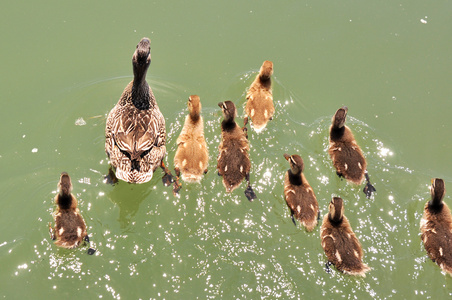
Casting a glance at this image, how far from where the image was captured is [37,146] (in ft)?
18.6

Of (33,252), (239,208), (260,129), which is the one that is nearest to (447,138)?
(260,129)

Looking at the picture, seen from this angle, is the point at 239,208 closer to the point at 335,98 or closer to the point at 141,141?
the point at 141,141

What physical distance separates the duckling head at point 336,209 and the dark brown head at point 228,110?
1.70 metres

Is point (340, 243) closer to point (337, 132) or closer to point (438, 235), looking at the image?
point (438, 235)

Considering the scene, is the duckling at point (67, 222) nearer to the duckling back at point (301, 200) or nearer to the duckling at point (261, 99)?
the duckling back at point (301, 200)

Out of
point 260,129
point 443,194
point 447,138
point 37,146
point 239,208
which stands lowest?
point 37,146

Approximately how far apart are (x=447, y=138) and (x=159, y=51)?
14.1 ft

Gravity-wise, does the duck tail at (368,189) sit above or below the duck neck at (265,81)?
below

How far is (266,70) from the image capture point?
6453mm

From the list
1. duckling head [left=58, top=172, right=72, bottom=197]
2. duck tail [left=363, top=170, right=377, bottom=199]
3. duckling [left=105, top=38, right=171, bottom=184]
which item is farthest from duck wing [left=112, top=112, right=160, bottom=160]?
duck tail [left=363, top=170, right=377, bottom=199]

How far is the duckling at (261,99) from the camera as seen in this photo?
6.06 metres

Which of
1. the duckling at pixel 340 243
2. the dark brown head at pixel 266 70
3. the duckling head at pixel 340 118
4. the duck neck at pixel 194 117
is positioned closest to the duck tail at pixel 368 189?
the duckling at pixel 340 243

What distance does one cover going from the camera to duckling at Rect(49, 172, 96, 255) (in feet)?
15.5

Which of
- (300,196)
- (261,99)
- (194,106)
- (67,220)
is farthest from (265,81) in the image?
(67,220)
